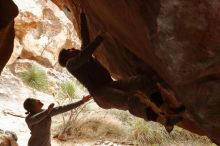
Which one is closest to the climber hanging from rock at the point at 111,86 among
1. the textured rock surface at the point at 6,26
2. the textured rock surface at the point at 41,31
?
the textured rock surface at the point at 6,26

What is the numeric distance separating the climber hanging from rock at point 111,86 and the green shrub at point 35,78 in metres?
9.63

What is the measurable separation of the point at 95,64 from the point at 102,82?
0.26 meters

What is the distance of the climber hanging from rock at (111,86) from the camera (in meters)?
4.36

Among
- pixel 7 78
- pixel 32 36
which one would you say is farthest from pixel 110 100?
pixel 32 36

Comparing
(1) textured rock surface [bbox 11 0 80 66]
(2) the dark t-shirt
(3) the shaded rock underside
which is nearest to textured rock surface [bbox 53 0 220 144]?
(3) the shaded rock underside

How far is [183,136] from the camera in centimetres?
1142

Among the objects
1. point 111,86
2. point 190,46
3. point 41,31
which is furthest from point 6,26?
point 41,31

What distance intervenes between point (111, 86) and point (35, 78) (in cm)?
1038

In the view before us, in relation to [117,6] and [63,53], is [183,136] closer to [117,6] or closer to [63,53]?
[63,53]

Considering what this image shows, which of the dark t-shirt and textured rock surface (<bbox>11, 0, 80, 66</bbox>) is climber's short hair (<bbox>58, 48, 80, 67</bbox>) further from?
textured rock surface (<bbox>11, 0, 80, 66</bbox>)

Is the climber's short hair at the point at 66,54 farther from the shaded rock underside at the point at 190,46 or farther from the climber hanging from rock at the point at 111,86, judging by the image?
the shaded rock underside at the point at 190,46

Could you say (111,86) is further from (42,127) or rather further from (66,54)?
(42,127)

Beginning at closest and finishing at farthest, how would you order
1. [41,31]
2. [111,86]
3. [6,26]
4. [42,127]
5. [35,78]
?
[111,86] < [42,127] < [6,26] < [35,78] < [41,31]

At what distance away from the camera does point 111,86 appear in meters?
5.09
